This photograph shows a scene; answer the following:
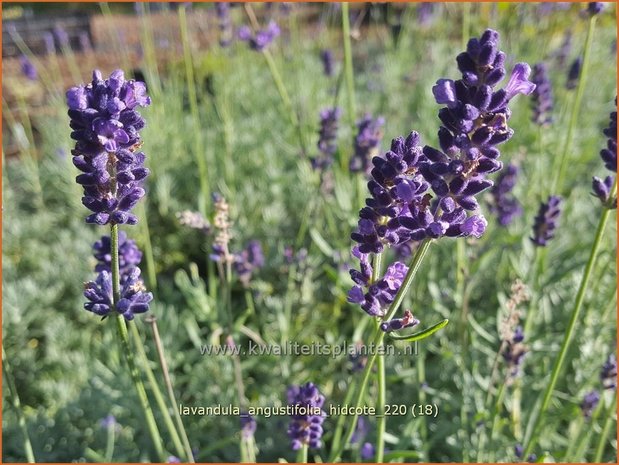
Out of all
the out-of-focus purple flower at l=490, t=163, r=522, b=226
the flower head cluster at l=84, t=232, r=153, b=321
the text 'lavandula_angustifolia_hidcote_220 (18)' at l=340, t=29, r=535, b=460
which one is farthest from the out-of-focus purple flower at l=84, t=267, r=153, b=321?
the out-of-focus purple flower at l=490, t=163, r=522, b=226

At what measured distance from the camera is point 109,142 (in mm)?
1022

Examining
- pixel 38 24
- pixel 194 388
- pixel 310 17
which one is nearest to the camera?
pixel 194 388

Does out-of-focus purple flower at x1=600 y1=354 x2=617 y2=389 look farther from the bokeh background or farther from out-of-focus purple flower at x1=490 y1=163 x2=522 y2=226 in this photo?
out-of-focus purple flower at x1=490 y1=163 x2=522 y2=226

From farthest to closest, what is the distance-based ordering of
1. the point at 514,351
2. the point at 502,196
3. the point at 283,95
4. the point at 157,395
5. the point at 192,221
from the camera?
the point at 283,95 → the point at 502,196 → the point at 192,221 → the point at 514,351 → the point at 157,395

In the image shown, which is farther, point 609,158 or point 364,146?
point 364,146

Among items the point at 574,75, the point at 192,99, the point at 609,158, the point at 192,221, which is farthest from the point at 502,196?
the point at 192,99

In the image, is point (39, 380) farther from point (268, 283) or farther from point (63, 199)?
point (63, 199)

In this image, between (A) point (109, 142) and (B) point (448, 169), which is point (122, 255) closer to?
(A) point (109, 142)

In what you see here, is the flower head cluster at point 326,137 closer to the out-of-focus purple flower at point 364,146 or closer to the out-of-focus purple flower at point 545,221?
the out-of-focus purple flower at point 364,146

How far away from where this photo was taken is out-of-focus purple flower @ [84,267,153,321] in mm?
1164

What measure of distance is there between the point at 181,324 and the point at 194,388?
466 millimetres

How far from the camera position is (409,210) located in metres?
1.09

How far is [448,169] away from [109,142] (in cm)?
60

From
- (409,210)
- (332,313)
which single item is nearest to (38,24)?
(332,313)
